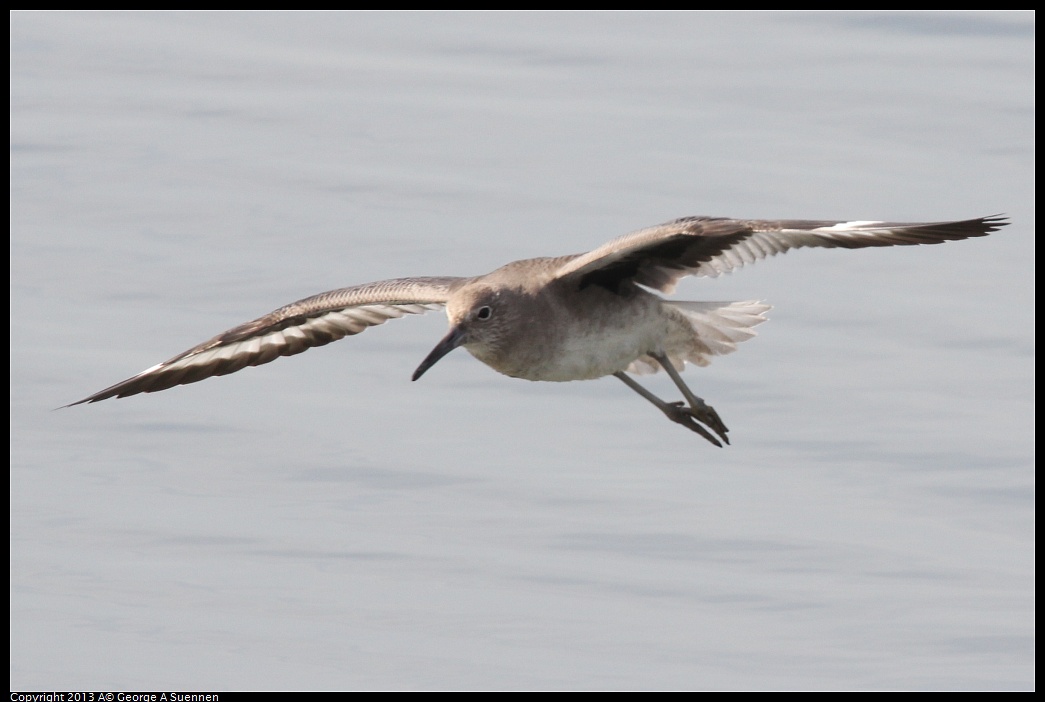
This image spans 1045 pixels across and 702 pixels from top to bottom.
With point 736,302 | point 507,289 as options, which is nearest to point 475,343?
point 507,289

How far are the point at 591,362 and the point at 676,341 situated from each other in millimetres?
817

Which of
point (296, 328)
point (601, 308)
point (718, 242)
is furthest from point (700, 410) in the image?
point (296, 328)

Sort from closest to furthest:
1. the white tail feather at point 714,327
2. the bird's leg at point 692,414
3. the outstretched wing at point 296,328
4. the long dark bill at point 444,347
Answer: the long dark bill at point 444,347 → the outstretched wing at point 296,328 → the bird's leg at point 692,414 → the white tail feather at point 714,327

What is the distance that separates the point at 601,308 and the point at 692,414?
88 centimetres

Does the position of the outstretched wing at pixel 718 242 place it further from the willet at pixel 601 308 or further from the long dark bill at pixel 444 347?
the long dark bill at pixel 444 347

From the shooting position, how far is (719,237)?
8.23 metres

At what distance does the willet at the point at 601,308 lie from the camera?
26.1 ft

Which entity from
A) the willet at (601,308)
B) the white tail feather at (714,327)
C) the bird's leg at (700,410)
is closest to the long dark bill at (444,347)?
the willet at (601,308)

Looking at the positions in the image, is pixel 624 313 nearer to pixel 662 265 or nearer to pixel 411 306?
pixel 662 265

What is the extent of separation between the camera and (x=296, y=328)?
9.81m

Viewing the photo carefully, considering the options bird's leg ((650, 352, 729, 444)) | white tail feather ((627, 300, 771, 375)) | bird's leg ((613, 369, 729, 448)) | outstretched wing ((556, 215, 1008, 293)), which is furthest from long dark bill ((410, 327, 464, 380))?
white tail feather ((627, 300, 771, 375))

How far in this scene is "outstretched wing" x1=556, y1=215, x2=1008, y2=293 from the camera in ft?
25.5

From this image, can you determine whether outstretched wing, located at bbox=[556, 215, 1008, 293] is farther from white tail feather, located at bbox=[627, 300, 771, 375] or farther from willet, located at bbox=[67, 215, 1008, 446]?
white tail feather, located at bbox=[627, 300, 771, 375]

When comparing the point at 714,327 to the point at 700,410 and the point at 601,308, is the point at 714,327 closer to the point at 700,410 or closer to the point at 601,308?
the point at 700,410
